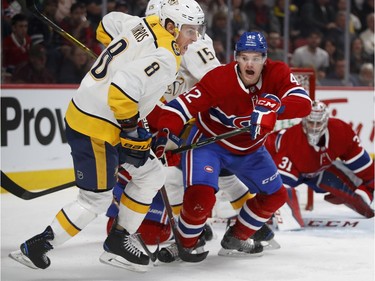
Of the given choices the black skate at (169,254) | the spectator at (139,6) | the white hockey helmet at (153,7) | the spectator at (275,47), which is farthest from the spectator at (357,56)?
the black skate at (169,254)

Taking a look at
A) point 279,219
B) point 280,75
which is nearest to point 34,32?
point 279,219

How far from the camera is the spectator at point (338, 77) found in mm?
7939

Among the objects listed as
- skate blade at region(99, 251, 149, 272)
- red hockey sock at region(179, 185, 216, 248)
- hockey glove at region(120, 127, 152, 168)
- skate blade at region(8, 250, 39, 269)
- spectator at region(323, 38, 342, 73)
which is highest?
hockey glove at region(120, 127, 152, 168)

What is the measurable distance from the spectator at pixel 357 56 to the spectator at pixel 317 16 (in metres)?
0.26

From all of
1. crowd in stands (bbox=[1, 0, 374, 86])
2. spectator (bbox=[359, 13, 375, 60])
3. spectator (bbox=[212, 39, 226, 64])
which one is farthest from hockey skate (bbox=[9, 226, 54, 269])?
spectator (bbox=[359, 13, 375, 60])

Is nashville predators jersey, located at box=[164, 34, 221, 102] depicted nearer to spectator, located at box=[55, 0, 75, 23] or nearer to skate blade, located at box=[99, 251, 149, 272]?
skate blade, located at box=[99, 251, 149, 272]

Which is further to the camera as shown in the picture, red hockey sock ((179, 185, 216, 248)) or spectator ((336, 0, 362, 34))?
spectator ((336, 0, 362, 34))

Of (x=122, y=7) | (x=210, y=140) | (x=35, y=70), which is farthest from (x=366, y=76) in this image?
(x=210, y=140)

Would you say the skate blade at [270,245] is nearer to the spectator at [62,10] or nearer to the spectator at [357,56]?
the spectator at [62,10]

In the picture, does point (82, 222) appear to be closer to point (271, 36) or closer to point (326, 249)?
point (326, 249)

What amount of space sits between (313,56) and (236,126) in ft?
13.6

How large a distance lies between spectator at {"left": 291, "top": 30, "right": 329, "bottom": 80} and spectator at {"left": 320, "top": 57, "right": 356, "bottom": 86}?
68 millimetres

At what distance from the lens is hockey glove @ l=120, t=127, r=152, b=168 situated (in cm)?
362

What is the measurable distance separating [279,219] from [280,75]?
1138mm
